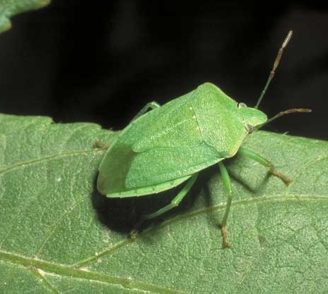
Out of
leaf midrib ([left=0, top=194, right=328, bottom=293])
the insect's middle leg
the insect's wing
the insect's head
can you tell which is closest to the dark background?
the insect's head

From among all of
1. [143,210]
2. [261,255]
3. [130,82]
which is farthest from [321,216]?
[130,82]

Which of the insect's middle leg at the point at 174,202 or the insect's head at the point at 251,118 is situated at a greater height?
the insect's head at the point at 251,118

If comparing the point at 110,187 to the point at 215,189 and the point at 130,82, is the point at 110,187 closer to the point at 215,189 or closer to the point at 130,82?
the point at 215,189

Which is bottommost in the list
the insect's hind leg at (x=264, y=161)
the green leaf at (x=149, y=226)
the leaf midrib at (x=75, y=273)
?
the leaf midrib at (x=75, y=273)

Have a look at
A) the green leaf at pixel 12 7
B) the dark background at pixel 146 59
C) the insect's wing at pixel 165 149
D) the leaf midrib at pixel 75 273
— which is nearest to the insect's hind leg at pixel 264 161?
the insect's wing at pixel 165 149

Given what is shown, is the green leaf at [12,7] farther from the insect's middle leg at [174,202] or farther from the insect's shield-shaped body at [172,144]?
the insect's middle leg at [174,202]

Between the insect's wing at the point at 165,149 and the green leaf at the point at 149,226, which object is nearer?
the green leaf at the point at 149,226

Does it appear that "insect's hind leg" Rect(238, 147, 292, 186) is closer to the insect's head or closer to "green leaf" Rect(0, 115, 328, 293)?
"green leaf" Rect(0, 115, 328, 293)
